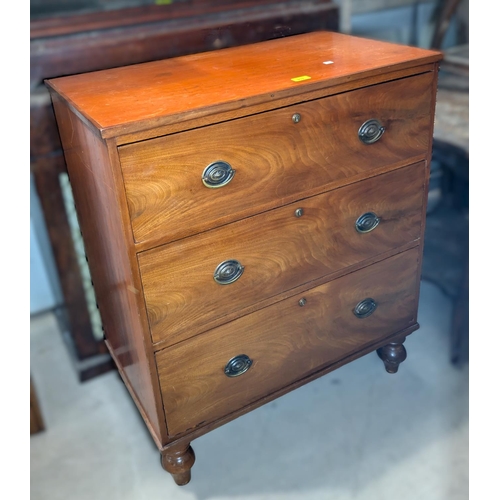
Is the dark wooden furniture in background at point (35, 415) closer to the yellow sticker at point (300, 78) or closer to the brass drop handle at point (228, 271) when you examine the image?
the brass drop handle at point (228, 271)

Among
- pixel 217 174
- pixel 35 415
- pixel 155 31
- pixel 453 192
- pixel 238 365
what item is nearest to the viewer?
pixel 217 174

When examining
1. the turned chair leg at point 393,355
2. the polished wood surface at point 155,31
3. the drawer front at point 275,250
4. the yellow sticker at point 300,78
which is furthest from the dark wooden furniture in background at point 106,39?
the turned chair leg at point 393,355

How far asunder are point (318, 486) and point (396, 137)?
2.82 ft

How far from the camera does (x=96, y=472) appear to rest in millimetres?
1481

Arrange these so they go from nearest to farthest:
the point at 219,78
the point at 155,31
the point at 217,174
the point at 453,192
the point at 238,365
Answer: the point at 217,174 < the point at 219,78 < the point at 238,365 < the point at 155,31 < the point at 453,192

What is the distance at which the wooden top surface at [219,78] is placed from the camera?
1.04m

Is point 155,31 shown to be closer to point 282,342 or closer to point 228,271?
point 228,271

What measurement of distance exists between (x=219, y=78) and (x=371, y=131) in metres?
0.35

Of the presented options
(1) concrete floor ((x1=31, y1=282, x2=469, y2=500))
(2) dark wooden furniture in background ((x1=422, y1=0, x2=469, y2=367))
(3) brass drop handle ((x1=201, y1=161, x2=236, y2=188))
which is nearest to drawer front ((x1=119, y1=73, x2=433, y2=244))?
(3) brass drop handle ((x1=201, y1=161, x2=236, y2=188))

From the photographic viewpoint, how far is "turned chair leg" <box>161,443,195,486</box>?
4.37ft

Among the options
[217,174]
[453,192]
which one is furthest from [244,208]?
[453,192]

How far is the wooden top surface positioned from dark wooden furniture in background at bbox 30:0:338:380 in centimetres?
9

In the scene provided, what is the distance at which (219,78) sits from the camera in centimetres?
120

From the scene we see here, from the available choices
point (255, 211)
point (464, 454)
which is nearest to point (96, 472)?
point (255, 211)
